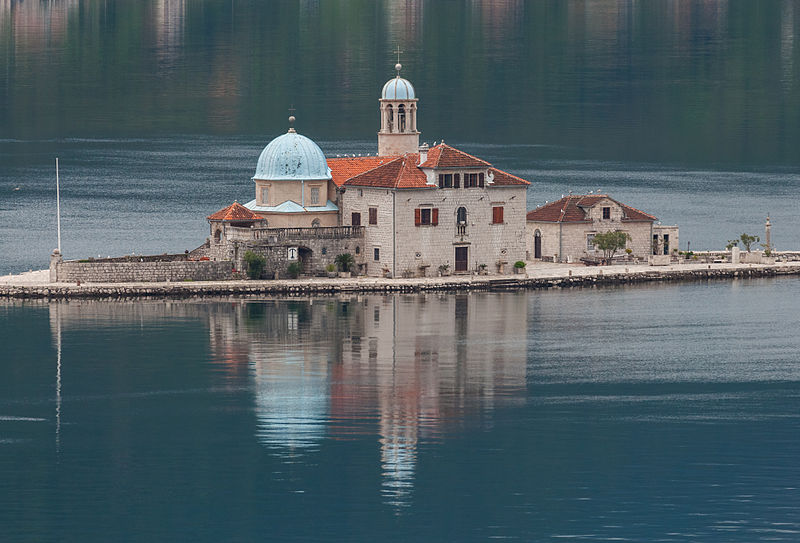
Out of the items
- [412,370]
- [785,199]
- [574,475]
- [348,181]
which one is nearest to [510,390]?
[412,370]

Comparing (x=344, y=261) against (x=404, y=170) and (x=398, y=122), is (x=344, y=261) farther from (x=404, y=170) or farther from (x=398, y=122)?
(x=398, y=122)

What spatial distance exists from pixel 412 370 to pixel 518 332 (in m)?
12.4

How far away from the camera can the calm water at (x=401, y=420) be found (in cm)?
6544

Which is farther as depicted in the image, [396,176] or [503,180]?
[503,180]

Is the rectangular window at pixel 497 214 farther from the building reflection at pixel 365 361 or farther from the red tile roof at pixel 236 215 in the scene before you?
the red tile roof at pixel 236 215

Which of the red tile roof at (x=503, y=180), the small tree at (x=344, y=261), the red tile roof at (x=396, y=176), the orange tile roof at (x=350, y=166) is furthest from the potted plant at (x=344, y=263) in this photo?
the red tile roof at (x=503, y=180)

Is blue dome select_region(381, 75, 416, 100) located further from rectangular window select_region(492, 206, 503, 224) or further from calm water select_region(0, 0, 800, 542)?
calm water select_region(0, 0, 800, 542)

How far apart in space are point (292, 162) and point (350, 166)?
155 inches

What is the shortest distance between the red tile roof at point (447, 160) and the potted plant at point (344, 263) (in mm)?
6799

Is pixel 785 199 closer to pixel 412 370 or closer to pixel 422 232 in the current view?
pixel 422 232

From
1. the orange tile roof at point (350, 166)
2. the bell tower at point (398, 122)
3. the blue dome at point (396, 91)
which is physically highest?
the blue dome at point (396, 91)

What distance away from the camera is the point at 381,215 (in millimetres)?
114500

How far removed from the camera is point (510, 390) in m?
85.5

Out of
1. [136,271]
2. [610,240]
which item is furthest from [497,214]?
[136,271]
